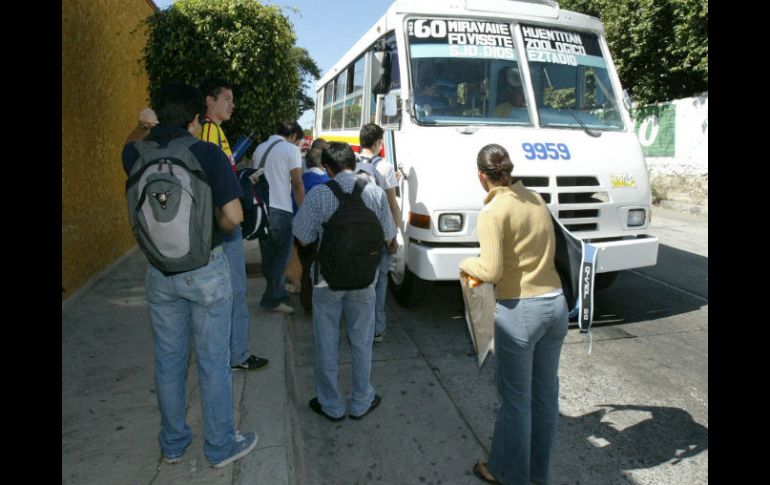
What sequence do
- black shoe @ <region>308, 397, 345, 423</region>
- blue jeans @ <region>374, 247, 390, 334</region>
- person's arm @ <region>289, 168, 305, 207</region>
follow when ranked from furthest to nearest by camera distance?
person's arm @ <region>289, 168, 305, 207</region> → blue jeans @ <region>374, 247, 390, 334</region> → black shoe @ <region>308, 397, 345, 423</region>

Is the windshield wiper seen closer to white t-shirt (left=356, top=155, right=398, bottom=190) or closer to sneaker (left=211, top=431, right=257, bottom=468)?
white t-shirt (left=356, top=155, right=398, bottom=190)

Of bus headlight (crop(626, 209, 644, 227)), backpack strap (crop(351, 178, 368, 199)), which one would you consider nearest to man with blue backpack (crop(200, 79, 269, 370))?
backpack strap (crop(351, 178, 368, 199))

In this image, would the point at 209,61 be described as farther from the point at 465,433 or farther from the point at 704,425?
the point at 704,425

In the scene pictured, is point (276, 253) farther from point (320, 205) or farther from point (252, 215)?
point (320, 205)

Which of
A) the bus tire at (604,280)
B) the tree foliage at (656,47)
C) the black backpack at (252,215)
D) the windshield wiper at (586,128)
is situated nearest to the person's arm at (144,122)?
the black backpack at (252,215)

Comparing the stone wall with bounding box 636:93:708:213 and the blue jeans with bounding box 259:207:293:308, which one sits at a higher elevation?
the stone wall with bounding box 636:93:708:213

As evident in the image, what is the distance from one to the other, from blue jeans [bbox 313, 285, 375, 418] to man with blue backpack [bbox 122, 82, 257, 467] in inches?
27.3

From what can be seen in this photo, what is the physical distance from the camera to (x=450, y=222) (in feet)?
15.6

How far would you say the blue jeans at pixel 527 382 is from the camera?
103 inches

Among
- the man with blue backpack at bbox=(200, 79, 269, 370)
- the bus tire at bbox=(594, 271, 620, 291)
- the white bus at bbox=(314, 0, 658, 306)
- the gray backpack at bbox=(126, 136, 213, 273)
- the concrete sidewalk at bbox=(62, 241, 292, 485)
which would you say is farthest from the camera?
the bus tire at bbox=(594, 271, 620, 291)

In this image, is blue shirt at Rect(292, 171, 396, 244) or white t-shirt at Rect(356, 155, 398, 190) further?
white t-shirt at Rect(356, 155, 398, 190)

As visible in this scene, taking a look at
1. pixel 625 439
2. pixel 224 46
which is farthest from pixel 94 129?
pixel 625 439

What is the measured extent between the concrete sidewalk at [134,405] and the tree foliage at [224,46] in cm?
242

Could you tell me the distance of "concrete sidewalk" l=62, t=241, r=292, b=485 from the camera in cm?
284
